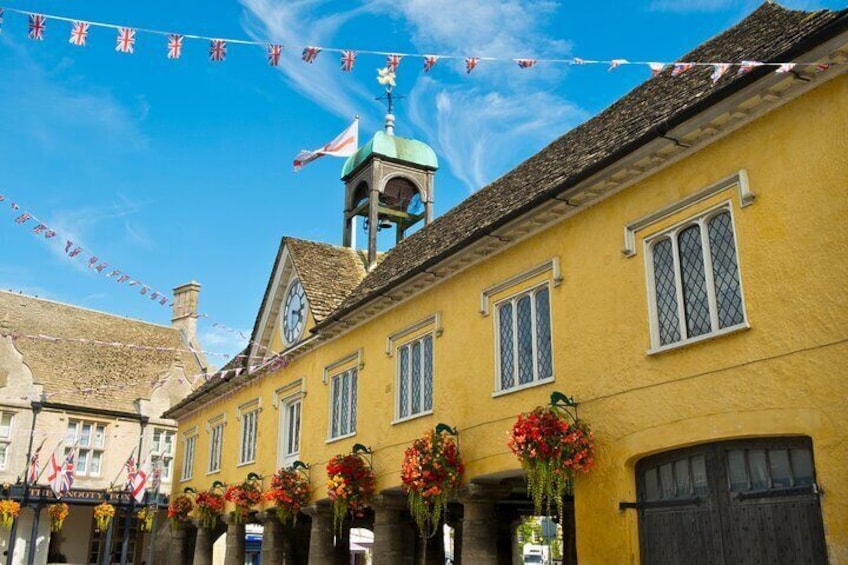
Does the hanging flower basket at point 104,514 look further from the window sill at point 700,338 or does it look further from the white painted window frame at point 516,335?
the window sill at point 700,338

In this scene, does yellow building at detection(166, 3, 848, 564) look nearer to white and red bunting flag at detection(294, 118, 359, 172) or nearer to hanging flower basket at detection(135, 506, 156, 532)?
white and red bunting flag at detection(294, 118, 359, 172)

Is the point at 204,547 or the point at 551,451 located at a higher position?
the point at 551,451

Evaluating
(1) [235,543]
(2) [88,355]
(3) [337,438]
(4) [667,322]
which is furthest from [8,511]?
(4) [667,322]

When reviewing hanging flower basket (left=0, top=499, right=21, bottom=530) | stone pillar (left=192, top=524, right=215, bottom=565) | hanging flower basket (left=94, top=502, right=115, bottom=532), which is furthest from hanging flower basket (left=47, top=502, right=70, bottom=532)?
stone pillar (left=192, top=524, right=215, bottom=565)

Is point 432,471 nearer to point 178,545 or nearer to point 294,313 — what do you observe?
point 294,313

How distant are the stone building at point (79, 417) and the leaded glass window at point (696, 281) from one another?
25.7 metres

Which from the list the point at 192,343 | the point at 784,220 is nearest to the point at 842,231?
the point at 784,220

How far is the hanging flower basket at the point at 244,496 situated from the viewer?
21.7 meters

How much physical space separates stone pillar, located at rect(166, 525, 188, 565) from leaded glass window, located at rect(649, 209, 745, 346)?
2184 cm

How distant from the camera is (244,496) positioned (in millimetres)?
21719

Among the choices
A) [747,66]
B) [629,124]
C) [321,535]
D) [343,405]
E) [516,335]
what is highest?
[629,124]

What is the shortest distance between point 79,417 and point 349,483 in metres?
24.4

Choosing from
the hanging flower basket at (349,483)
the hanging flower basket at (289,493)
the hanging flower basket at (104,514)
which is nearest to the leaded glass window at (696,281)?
the hanging flower basket at (349,483)

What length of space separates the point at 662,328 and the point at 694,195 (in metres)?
1.68
